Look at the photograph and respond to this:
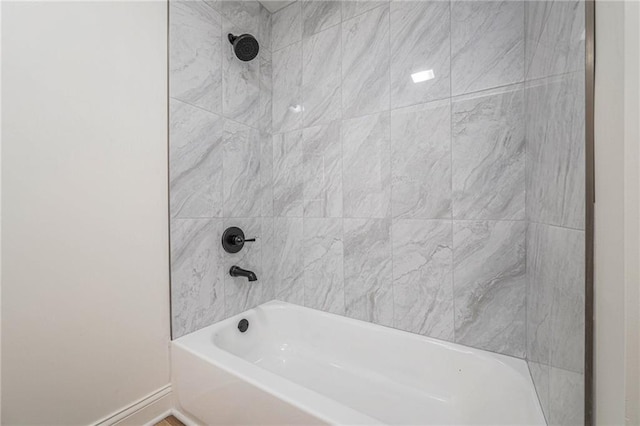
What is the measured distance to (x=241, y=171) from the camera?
1.69m

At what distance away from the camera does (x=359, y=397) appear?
1336 mm

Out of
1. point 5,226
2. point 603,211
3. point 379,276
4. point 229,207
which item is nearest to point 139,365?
point 5,226

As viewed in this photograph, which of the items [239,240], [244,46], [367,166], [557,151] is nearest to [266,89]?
[244,46]

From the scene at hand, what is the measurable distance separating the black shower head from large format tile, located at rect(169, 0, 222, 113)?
0.30ft

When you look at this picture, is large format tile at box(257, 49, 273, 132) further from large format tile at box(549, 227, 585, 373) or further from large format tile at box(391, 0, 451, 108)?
large format tile at box(549, 227, 585, 373)

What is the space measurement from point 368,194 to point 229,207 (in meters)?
0.84

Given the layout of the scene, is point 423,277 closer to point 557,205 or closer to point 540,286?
point 540,286

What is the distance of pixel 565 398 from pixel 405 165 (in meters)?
1.06

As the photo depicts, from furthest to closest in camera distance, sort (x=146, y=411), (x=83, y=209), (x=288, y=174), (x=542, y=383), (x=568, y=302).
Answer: (x=288, y=174)
(x=146, y=411)
(x=83, y=209)
(x=542, y=383)
(x=568, y=302)

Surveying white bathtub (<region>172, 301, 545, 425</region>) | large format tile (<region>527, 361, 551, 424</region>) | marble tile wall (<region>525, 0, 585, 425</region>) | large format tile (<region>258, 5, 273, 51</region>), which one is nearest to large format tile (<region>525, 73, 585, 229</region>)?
marble tile wall (<region>525, 0, 585, 425</region>)

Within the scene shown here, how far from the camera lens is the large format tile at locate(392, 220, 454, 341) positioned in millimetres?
1330

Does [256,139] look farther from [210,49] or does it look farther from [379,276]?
[379,276]

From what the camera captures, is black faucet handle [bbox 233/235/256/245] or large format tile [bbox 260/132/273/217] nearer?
black faucet handle [bbox 233/235/256/245]

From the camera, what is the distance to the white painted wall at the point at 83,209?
877 mm
